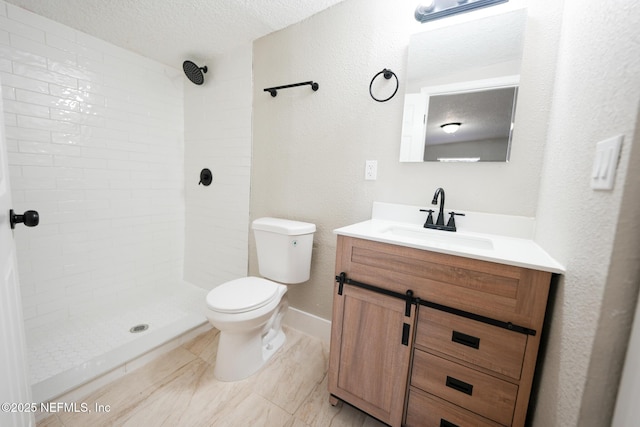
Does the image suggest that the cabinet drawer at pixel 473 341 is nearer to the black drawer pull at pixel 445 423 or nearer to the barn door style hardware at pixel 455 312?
the barn door style hardware at pixel 455 312

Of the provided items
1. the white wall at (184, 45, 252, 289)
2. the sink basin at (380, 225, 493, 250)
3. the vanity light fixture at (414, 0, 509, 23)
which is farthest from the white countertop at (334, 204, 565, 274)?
the white wall at (184, 45, 252, 289)

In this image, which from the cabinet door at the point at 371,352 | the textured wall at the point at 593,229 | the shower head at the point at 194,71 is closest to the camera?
the textured wall at the point at 593,229

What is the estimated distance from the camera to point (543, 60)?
3.59 feet

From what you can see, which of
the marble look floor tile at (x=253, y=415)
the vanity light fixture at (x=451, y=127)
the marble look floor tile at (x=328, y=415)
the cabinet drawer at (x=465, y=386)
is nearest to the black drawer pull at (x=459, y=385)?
the cabinet drawer at (x=465, y=386)

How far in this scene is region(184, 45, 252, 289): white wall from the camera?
2.03 metres

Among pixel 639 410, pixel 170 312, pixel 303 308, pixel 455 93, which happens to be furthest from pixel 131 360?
pixel 455 93

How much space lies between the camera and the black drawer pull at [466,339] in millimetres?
879

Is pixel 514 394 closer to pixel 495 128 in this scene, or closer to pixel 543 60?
pixel 495 128

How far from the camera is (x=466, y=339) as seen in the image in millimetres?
895

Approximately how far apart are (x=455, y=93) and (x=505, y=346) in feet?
3.86

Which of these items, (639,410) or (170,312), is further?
(170,312)

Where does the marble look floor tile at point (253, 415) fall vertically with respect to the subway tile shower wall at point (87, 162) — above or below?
below

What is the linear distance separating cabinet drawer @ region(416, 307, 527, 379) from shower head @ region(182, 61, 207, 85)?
2392mm

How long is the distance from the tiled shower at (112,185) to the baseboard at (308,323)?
61cm
